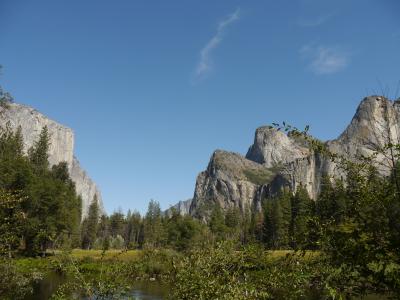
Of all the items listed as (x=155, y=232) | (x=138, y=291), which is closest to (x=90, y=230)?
(x=155, y=232)

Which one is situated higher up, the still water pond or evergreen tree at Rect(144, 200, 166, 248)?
evergreen tree at Rect(144, 200, 166, 248)

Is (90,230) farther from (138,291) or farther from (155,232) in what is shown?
(138,291)

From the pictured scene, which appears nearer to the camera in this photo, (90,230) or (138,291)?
(138,291)

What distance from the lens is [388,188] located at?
317 inches

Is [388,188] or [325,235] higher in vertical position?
[388,188]

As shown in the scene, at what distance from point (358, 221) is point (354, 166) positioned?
179 cm

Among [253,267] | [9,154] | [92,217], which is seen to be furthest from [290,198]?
[253,267]

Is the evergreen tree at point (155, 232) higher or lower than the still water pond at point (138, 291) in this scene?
higher

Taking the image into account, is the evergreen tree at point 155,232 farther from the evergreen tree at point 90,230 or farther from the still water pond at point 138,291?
the still water pond at point 138,291

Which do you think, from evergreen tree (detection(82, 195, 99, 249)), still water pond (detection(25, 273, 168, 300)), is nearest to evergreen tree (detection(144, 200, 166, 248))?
evergreen tree (detection(82, 195, 99, 249))

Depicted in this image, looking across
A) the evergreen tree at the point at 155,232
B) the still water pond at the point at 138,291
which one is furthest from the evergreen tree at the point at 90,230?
the still water pond at the point at 138,291

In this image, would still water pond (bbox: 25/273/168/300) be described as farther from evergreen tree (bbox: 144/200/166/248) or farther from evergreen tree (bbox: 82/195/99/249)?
evergreen tree (bbox: 82/195/99/249)

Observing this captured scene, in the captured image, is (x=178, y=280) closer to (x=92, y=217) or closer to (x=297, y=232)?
(x=297, y=232)

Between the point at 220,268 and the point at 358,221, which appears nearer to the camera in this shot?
the point at 358,221
